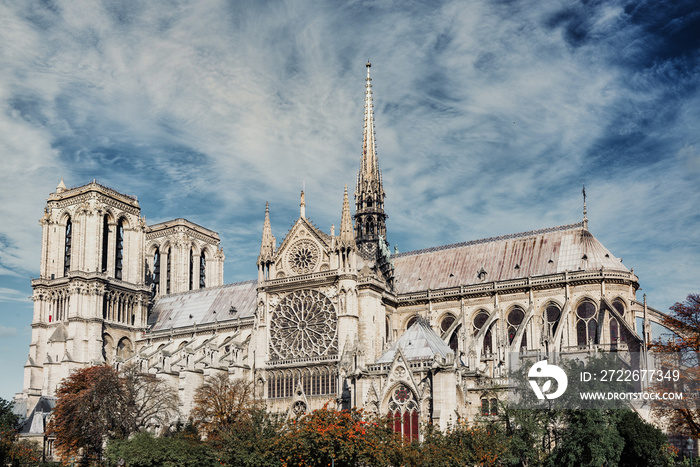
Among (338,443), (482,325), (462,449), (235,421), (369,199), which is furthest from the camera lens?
(369,199)

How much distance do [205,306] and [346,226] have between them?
25.1 metres

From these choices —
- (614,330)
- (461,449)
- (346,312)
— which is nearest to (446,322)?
(346,312)

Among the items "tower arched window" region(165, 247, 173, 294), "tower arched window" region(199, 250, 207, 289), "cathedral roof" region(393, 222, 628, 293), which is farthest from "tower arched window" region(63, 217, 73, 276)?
"cathedral roof" region(393, 222, 628, 293)

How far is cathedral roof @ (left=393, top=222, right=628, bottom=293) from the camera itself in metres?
63.9

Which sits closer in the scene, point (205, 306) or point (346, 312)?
point (346, 312)

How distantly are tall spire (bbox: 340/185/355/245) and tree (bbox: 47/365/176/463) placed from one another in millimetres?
18624

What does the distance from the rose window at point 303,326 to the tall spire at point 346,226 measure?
4.70 m

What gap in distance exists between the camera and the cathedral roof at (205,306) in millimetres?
79000

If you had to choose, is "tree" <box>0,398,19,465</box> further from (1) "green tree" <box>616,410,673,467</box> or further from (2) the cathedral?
(1) "green tree" <box>616,410,673,467</box>

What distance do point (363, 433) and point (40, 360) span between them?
51.6m

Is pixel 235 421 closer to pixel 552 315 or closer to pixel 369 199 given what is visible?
pixel 552 315

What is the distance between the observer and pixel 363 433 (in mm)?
38344

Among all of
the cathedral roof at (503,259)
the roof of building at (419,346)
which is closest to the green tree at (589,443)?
the roof of building at (419,346)

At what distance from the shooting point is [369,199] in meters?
74.6
